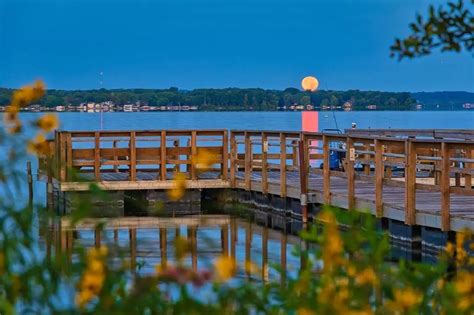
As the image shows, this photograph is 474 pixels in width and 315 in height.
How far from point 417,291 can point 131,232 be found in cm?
1485

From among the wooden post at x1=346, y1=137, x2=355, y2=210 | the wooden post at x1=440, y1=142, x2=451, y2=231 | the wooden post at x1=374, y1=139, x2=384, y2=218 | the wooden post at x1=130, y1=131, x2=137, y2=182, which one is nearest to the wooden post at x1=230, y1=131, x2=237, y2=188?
the wooden post at x1=130, y1=131, x2=137, y2=182

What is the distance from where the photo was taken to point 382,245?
15.5ft

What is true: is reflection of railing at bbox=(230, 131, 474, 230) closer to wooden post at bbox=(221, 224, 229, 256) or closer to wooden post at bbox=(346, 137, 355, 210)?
wooden post at bbox=(346, 137, 355, 210)

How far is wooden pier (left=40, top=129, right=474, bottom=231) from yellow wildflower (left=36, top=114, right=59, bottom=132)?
28.3 feet

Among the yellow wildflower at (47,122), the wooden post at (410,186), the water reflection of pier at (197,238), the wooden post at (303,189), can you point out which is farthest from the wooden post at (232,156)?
the yellow wildflower at (47,122)

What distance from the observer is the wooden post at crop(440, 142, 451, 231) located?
1341cm

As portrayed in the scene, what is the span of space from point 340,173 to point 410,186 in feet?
10.4

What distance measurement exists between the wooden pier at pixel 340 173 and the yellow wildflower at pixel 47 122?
28.3 feet

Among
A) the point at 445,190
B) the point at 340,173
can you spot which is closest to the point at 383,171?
the point at 340,173

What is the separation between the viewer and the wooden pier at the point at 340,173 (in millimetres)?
14136

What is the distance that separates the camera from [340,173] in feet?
57.6

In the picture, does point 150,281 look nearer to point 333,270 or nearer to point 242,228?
point 333,270

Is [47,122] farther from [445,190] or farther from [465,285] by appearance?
[445,190]

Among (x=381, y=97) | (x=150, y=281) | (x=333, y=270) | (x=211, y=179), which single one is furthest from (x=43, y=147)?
(x=381, y=97)
